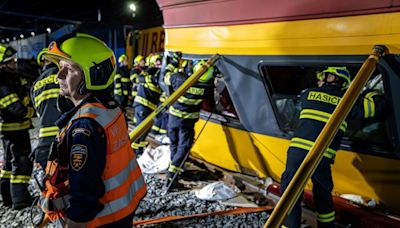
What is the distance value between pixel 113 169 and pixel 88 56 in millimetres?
569

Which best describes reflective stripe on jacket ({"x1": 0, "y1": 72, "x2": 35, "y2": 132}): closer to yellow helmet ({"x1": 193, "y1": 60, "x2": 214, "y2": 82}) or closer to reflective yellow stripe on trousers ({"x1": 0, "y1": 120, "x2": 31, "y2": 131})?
reflective yellow stripe on trousers ({"x1": 0, "y1": 120, "x2": 31, "y2": 131})

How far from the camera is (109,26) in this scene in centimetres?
1420

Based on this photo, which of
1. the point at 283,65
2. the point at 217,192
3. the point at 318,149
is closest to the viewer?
the point at 318,149

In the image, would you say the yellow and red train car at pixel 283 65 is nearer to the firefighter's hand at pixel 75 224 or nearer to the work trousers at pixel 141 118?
the work trousers at pixel 141 118

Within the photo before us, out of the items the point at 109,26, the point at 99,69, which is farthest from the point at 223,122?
the point at 109,26

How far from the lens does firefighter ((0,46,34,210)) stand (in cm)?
395

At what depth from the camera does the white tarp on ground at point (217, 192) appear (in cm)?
432

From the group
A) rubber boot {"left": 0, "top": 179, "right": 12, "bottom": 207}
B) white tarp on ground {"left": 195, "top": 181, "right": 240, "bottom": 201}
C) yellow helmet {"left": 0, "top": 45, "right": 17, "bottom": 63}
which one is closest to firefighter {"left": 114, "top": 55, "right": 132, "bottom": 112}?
rubber boot {"left": 0, "top": 179, "right": 12, "bottom": 207}

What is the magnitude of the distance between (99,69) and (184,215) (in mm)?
2469

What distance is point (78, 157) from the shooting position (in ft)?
5.47

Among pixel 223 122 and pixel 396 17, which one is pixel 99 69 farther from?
pixel 223 122

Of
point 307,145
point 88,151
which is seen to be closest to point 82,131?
point 88,151

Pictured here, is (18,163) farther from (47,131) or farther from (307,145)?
(307,145)

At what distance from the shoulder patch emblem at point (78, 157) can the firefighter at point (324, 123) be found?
2.03 m
